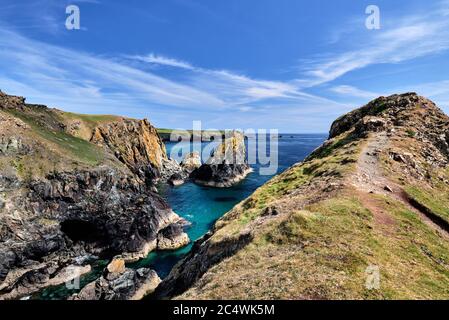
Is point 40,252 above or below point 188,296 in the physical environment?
below

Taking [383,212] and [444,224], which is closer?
[383,212]

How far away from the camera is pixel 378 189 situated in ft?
89.6

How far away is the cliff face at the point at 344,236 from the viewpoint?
49.5ft

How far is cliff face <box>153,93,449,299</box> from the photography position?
15.1 meters

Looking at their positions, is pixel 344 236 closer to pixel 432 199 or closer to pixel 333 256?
pixel 333 256

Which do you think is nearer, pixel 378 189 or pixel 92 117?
pixel 378 189

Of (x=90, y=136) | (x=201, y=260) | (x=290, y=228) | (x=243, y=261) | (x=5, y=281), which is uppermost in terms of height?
(x=90, y=136)

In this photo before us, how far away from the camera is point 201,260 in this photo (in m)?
25.4

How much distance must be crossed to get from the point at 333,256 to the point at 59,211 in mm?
57158

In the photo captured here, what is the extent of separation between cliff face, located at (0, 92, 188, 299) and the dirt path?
133ft

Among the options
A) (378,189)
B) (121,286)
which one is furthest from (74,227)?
(378,189)

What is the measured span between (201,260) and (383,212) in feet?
49.6
